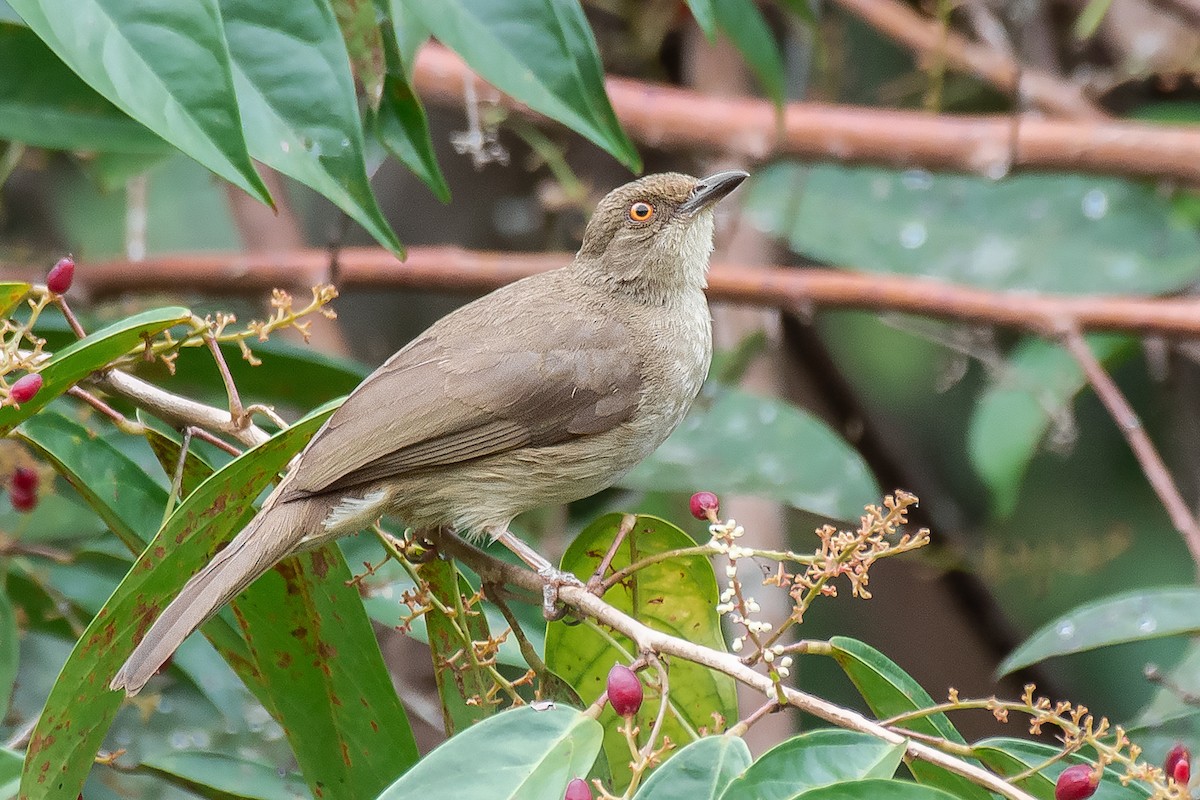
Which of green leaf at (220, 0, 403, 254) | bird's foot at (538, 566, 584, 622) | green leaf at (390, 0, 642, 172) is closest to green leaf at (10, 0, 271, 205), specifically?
green leaf at (220, 0, 403, 254)

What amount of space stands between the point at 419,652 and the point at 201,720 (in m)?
1.77

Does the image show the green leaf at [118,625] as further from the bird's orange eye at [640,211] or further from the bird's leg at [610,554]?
the bird's orange eye at [640,211]

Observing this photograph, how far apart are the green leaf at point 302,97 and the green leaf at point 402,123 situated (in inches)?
16.8

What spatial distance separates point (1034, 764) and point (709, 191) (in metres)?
2.15

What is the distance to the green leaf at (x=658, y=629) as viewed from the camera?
8.52ft

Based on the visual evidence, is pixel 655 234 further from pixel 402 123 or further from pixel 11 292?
pixel 11 292

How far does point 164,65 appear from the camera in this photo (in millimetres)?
2219

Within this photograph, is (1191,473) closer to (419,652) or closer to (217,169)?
(419,652)

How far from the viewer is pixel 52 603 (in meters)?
3.43

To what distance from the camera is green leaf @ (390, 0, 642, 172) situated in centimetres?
268

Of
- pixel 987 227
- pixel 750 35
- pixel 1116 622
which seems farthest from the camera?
pixel 987 227

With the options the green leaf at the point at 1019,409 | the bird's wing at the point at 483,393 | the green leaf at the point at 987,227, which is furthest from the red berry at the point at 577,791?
the green leaf at the point at 987,227

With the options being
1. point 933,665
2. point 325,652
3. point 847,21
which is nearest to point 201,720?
point 325,652

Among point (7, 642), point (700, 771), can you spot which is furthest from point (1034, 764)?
point (7, 642)
